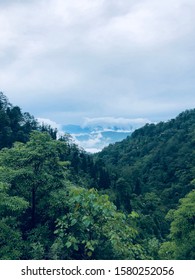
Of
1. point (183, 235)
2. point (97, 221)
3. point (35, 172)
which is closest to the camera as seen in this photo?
point (97, 221)

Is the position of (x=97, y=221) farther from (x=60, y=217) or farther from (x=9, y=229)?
(x=9, y=229)

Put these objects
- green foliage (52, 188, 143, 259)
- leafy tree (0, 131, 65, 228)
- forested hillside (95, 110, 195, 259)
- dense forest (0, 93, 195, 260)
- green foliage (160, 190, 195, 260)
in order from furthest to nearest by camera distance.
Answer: forested hillside (95, 110, 195, 259)
green foliage (160, 190, 195, 260)
leafy tree (0, 131, 65, 228)
dense forest (0, 93, 195, 260)
green foliage (52, 188, 143, 259)

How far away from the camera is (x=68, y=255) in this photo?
A: 23.6 ft

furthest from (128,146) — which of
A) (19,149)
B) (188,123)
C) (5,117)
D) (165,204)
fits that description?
(19,149)

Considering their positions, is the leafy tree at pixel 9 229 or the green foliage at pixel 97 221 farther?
the leafy tree at pixel 9 229

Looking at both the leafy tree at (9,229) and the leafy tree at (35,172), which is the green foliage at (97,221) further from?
the leafy tree at (35,172)

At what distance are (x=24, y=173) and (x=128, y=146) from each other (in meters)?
84.0

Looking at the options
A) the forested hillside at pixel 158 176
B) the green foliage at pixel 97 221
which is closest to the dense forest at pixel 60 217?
the green foliage at pixel 97 221

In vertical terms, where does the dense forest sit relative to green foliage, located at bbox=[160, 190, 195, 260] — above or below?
above

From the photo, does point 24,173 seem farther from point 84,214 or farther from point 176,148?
point 176,148

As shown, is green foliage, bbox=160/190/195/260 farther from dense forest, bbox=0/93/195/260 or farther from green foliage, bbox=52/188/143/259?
green foliage, bbox=52/188/143/259

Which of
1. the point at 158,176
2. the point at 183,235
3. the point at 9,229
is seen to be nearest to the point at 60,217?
the point at 9,229

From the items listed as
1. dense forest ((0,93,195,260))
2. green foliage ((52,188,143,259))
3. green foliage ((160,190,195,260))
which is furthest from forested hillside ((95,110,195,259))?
green foliage ((52,188,143,259))

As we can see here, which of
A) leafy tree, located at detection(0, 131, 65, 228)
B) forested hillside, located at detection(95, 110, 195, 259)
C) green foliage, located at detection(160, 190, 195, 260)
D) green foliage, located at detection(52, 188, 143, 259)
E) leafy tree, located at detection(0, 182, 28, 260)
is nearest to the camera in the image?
green foliage, located at detection(52, 188, 143, 259)
